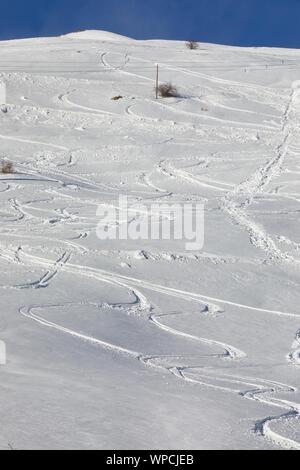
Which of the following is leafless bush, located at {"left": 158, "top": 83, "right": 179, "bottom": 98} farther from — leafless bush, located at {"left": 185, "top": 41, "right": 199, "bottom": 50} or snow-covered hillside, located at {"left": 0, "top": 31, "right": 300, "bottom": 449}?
leafless bush, located at {"left": 185, "top": 41, "right": 199, "bottom": 50}

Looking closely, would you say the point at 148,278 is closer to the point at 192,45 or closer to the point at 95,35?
the point at 192,45

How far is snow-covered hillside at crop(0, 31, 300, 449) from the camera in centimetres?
512

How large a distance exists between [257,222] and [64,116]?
35.1 ft

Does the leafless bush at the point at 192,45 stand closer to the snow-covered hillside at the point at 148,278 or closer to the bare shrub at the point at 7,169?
the snow-covered hillside at the point at 148,278

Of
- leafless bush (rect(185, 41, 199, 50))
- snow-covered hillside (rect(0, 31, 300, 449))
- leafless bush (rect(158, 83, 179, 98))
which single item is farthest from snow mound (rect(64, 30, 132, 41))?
leafless bush (rect(158, 83, 179, 98))

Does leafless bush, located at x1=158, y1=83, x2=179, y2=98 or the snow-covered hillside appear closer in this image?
the snow-covered hillside

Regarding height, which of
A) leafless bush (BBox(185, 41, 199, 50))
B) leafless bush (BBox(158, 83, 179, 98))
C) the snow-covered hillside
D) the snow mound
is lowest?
the snow-covered hillside

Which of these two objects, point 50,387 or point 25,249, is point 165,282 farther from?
point 50,387

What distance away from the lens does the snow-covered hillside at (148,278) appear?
5.12m

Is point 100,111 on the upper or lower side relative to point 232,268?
upper

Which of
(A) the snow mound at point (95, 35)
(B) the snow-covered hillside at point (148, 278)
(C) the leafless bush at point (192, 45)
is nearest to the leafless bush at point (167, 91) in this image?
(B) the snow-covered hillside at point (148, 278)

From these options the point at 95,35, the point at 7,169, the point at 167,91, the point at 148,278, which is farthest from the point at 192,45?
the point at 148,278
